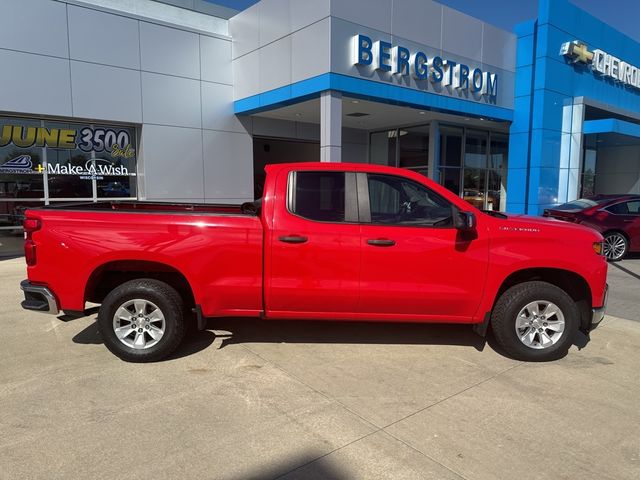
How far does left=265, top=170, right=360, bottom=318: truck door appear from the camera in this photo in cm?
436

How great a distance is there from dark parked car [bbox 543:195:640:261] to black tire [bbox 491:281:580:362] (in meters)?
7.50

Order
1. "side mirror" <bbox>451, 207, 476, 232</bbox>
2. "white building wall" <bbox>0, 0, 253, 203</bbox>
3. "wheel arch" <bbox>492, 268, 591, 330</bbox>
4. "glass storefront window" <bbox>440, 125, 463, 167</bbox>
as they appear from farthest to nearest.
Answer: "glass storefront window" <bbox>440, 125, 463, 167</bbox>, "white building wall" <bbox>0, 0, 253, 203</bbox>, "wheel arch" <bbox>492, 268, 591, 330</bbox>, "side mirror" <bbox>451, 207, 476, 232</bbox>

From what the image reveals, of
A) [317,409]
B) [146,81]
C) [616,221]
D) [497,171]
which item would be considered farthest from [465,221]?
[497,171]

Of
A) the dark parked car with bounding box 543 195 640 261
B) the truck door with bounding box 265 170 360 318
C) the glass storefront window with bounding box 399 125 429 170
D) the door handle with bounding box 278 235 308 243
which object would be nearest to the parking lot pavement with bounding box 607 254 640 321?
the dark parked car with bounding box 543 195 640 261

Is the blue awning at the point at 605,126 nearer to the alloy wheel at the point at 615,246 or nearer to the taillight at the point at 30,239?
the alloy wheel at the point at 615,246

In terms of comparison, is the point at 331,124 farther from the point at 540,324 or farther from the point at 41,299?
the point at 41,299

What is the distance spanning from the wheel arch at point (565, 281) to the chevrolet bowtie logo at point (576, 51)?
1514 cm

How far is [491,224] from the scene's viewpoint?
4.49 meters

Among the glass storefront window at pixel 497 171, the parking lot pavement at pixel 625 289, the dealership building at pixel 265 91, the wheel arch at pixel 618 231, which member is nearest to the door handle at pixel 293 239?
the parking lot pavement at pixel 625 289

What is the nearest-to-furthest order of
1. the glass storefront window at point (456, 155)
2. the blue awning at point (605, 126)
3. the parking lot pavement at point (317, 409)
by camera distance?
the parking lot pavement at point (317, 409)
the blue awning at point (605, 126)
the glass storefront window at point (456, 155)

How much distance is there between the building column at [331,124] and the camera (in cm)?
1148

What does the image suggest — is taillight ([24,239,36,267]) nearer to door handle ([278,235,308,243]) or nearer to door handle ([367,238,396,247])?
door handle ([278,235,308,243])

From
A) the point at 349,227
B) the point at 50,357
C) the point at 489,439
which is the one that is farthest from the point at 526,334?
the point at 50,357

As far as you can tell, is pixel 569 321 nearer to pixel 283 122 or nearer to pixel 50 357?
pixel 50 357
